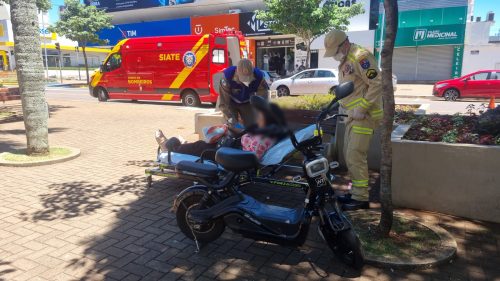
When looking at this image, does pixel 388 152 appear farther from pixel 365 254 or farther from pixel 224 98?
pixel 224 98

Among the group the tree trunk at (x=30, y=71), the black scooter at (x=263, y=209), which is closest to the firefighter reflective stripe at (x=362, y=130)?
the black scooter at (x=263, y=209)

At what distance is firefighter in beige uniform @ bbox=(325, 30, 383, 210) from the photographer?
13.8 ft

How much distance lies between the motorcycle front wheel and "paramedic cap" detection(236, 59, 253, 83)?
1.77m

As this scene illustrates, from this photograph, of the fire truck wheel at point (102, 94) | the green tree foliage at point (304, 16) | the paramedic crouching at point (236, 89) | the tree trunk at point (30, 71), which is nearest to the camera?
the paramedic crouching at point (236, 89)

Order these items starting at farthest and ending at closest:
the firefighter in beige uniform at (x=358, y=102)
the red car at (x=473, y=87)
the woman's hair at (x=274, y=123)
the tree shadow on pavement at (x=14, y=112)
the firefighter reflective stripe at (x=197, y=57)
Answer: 1. the red car at (x=473, y=87)
2. the firefighter reflective stripe at (x=197, y=57)
3. the tree shadow on pavement at (x=14, y=112)
4. the firefighter in beige uniform at (x=358, y=102)
5. the woman's hair at (x=274, y=123)

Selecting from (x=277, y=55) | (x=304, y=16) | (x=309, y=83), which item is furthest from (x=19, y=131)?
(x=277, y=55)

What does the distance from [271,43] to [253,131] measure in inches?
1114

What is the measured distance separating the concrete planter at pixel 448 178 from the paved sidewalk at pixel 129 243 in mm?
143

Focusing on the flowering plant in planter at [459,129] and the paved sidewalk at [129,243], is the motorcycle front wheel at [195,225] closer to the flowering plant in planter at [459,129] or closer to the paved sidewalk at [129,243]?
the paved sidewalk at [129,243]

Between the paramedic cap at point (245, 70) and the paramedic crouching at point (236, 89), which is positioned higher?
the paramedic cap at point (245, 70)

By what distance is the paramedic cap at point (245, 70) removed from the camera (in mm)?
4773

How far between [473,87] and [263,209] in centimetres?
1618

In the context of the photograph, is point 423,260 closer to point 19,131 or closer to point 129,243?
point 129,243

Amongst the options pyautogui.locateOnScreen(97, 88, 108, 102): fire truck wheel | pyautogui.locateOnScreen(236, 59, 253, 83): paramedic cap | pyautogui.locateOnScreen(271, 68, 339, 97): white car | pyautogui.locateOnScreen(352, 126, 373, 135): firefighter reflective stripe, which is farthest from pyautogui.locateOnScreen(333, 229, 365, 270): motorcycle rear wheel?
pyautogui.locateOnScreen(97, 88, 108, 102): fire truck wheel
